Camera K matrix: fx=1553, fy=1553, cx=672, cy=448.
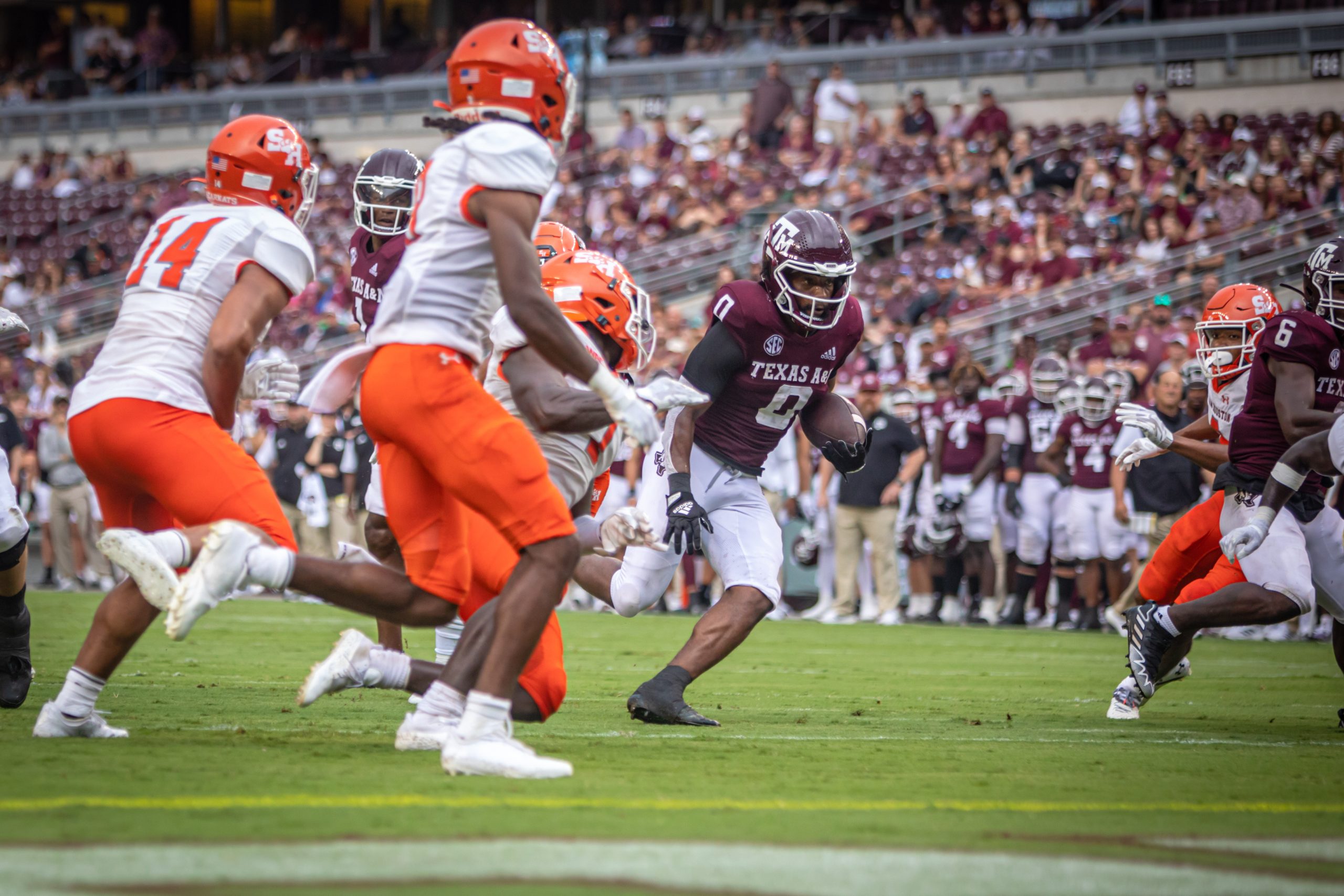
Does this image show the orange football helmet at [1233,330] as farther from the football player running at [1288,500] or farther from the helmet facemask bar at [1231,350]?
the football player running at [1288,500]

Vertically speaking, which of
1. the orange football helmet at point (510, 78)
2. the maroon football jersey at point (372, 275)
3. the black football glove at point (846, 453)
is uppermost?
the orange football helmet at point (510, 78)

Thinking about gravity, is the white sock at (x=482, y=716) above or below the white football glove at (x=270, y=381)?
below

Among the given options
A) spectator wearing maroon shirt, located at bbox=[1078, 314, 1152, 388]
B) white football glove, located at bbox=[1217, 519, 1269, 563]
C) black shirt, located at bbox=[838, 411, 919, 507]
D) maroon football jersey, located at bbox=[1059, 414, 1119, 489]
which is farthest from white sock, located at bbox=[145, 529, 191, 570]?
spectator wearing maroon shirt, located at bbox=[1078, 314, 1152, 388]

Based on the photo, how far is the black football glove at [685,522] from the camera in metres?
6.04

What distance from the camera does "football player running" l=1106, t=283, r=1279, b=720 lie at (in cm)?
658

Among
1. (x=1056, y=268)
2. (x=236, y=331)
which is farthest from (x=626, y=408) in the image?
(x=1056, y=268)

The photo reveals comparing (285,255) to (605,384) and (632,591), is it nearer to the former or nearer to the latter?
(605,384)

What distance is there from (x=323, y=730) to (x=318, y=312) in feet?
58.0

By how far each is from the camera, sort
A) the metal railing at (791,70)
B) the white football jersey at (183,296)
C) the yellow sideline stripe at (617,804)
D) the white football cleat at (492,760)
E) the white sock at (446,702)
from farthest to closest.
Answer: the metal railing at (791,70) < the white football jersey at (183,296) < the white sock at (446,702) < the white football cleat at (492,760) < the yellow sideline stripe at (617,804)

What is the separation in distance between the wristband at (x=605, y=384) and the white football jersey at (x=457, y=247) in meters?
0.44

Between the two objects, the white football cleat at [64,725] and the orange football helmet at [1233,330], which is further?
the orange football helmet at [1233,330]

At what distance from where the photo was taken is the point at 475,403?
4.33 meters

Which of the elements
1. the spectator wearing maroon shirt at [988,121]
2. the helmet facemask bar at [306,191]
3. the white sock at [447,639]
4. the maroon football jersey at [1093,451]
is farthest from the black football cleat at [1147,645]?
the spectator wearing maroon shirt at [988,121]

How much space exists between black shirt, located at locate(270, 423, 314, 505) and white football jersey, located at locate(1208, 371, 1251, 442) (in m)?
10.5
